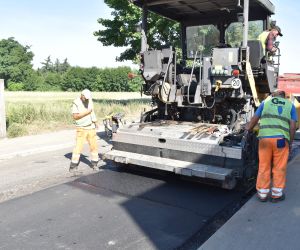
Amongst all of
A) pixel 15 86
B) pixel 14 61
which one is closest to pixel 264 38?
pixel 15 86

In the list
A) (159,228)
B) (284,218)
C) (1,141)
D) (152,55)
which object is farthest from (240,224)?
(1,141)

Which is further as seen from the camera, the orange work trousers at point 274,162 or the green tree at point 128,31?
the green tree at point 128,31

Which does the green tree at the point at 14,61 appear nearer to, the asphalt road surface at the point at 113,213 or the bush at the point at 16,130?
the bush at the point at 16,130

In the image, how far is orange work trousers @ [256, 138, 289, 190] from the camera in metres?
4.78

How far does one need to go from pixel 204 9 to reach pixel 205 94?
1.96 metres

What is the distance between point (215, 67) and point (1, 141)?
6.54 m

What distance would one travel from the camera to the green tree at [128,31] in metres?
15.5

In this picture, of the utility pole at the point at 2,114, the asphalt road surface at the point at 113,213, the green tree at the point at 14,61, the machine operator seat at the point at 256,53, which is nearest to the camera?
the asphalt road surface at the point at 113,213

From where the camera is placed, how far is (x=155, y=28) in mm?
15547

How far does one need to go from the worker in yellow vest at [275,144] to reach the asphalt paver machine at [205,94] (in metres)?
0.30

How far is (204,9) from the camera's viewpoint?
687 centimetres

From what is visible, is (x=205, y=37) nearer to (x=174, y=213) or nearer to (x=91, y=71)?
(x=174, y=213)

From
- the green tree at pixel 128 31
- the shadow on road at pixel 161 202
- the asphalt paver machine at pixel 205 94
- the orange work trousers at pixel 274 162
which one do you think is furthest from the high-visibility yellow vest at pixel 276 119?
the green tree at pixel 128 31

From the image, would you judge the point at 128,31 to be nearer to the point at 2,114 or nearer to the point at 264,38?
the point at 2,114
